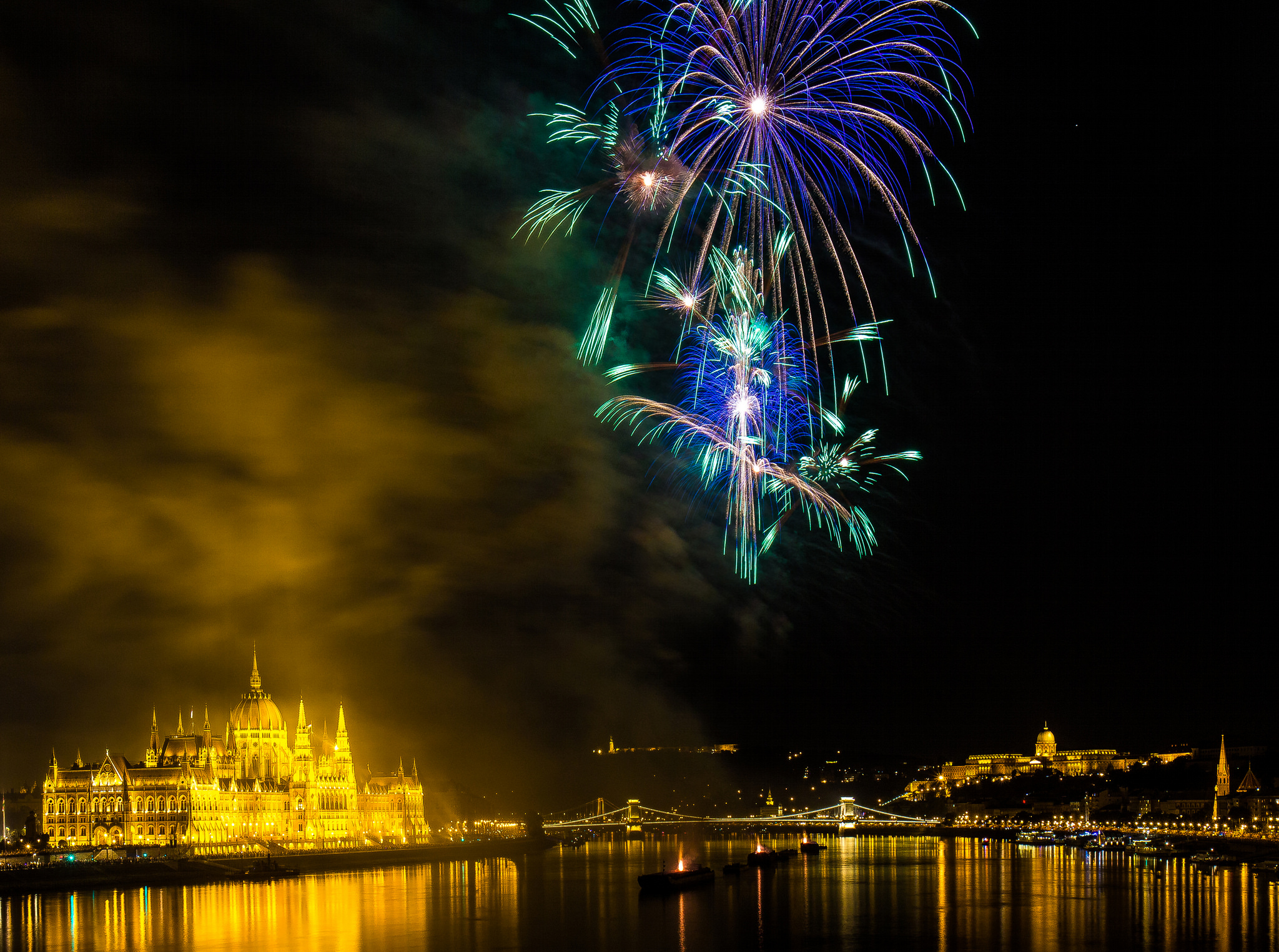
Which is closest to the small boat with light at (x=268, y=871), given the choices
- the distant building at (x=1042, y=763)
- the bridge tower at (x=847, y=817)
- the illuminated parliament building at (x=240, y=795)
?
the illuminated parliament building at (x=240, y=795)

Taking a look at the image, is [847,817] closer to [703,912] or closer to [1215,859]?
[1215,859]

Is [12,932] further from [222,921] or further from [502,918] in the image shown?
[502,918]

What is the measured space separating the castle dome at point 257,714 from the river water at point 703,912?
33.3m

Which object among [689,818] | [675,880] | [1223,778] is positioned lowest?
[689,818]

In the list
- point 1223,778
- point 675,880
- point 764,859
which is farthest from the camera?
point 1223,778

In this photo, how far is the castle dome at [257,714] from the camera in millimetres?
90312

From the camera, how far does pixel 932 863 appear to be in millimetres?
60281

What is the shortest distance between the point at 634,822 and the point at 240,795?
4809cm

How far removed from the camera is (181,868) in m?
59.7

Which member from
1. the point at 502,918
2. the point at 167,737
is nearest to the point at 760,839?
the point at 167,737

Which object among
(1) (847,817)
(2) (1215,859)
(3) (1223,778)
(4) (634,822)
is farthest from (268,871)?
(1) (847,817)

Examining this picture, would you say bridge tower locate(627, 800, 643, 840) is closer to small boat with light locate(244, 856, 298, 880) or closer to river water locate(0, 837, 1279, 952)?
small boat with light locate(244, 856, 298, 880)

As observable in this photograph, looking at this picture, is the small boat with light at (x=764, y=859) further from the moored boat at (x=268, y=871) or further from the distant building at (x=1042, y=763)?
the distant building at (x=1042, y=763)

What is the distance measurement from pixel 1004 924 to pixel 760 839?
70.4 m
